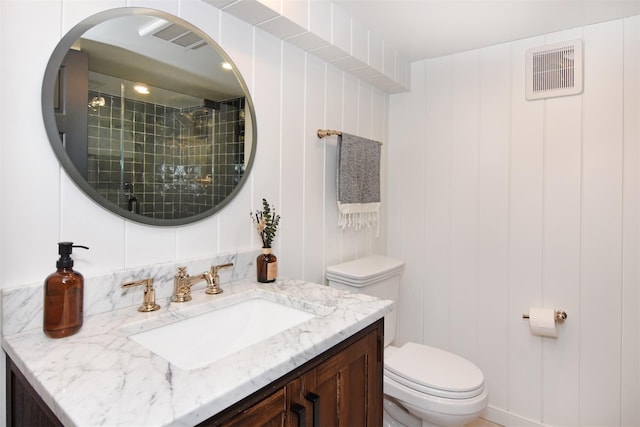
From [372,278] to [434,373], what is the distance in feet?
1.68

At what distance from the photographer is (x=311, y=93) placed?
1.78m

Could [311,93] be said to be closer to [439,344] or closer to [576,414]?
[439,344]

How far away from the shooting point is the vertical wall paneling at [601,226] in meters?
1.77

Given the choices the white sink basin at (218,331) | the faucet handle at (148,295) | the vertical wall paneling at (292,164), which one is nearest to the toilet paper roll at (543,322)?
the vertical wall paneling at (292,164)

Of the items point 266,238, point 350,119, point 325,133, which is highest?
point 350,119

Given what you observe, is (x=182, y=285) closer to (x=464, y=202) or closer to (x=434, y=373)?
(x=434, y=373)

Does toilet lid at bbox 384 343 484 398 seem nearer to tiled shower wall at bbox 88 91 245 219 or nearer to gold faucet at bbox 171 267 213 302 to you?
gold faucet at bbox 171 267 213 302

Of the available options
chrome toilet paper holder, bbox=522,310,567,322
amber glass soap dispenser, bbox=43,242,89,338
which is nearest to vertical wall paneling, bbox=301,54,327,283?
amber glass soap dispenser, bbox=43,242,89,338

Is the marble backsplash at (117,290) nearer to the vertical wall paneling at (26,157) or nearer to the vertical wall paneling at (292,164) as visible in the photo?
the vertical wall paneling at (26,157)

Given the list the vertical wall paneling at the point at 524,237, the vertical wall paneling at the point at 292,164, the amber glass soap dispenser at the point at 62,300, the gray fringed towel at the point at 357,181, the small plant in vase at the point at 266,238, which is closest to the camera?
the amber glass soap dispenser at the point at 62,300

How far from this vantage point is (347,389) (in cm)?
102

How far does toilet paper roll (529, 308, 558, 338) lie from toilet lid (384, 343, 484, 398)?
463mm

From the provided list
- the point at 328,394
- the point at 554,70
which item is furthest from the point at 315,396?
the point at 554,70

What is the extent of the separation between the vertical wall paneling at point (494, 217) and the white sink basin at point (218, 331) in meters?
1.43
